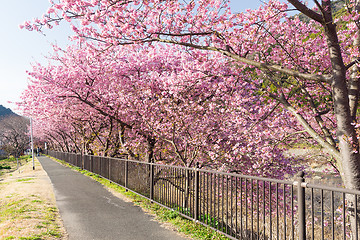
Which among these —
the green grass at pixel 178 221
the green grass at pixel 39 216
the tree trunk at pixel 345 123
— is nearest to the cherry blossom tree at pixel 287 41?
the tree trunk at pixel 345 123

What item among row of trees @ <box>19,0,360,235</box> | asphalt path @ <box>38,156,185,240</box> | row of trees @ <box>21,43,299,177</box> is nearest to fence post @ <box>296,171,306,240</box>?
row of trees @ <box>19,0,360,235</box>

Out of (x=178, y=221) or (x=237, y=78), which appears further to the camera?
(x=237, y=78)

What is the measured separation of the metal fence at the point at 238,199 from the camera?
3896 millimetres

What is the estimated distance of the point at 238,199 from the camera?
9.23 metres

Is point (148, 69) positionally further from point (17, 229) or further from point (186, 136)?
point (17, 229)

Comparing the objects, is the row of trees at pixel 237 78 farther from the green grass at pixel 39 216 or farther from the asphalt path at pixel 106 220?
the green grass at pixel 39 216

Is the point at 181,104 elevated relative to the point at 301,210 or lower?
elevated

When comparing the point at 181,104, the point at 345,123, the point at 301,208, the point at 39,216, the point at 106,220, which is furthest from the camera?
the point at 181,104

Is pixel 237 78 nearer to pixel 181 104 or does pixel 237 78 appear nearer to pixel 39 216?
pixel 181 104

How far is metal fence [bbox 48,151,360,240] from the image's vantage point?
12.8 ft

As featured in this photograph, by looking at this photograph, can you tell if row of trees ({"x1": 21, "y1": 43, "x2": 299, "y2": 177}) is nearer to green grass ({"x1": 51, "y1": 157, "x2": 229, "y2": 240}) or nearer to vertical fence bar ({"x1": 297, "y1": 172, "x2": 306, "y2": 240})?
green grass ({"x1": 51, "y1": 157, "x2": 229, "y2": 240})

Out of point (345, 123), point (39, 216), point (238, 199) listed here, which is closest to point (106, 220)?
point (39, 216)

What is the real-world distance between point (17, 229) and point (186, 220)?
12.7ft

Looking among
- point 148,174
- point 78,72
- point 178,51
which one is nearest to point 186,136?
point 148,174
